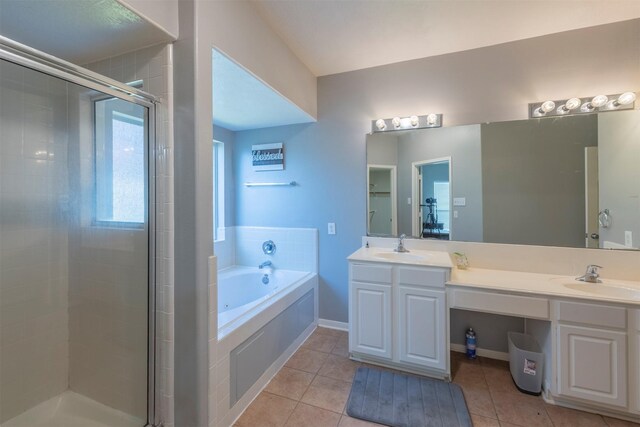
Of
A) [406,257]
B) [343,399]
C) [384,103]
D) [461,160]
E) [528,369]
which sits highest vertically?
[384,103]

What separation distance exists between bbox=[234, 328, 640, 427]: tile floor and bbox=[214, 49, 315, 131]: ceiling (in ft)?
7.11

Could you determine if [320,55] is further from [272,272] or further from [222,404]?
[222,404]

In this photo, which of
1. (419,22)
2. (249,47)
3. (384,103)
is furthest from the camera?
(384,103)

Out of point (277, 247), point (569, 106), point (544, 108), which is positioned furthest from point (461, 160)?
point (277, 247)

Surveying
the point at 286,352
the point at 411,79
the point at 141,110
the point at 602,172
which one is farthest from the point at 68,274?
the point at 602,172

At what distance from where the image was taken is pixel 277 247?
299 centimetres

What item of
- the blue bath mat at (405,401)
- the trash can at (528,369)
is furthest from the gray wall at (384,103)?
the trash can at (528,369)

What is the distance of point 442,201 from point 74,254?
279 centimetres

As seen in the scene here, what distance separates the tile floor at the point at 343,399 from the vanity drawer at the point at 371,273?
28.1 inches

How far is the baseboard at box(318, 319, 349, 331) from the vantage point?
2789mm

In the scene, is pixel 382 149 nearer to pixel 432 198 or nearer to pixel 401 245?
pixel 432 198

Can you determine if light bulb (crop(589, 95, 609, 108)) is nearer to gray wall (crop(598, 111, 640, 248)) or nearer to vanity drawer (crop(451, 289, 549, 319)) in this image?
gray wall (crop(598, 111, 640, 248))

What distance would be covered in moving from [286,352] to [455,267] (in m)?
1.58

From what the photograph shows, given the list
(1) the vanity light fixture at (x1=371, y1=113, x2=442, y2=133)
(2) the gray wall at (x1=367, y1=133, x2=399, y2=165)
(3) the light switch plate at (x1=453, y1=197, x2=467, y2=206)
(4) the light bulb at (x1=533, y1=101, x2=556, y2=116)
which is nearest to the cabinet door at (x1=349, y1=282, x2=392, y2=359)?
(3) the light switch plate at (x1=453, y1=197, x2=467, y2=206)
